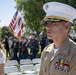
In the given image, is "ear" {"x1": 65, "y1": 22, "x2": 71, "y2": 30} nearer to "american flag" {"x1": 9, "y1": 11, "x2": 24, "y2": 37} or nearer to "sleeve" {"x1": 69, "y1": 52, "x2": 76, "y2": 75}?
"sleeve" {"x1": 69, "y1": 52, "x2": 76, "y2": 75}

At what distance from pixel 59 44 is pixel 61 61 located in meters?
0.20

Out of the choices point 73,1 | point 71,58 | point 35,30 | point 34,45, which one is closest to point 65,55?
point 71,58

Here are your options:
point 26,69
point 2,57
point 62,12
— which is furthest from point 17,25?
point 62,12

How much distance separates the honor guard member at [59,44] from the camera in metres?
2.45

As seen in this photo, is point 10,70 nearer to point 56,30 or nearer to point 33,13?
point 56,30

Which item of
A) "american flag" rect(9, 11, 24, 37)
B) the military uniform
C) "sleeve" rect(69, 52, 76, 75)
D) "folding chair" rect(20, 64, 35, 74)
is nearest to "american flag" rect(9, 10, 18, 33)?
"american flag" rect(9, 11, 24, 37)

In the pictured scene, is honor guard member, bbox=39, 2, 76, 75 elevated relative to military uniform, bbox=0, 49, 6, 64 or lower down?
elevated

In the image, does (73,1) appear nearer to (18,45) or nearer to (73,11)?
(18,45)

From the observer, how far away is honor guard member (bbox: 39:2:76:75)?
96.4 inches

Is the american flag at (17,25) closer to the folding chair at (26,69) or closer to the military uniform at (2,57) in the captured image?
the folding chair at (26,69)

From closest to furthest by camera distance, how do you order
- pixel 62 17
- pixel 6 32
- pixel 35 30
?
1. pixel 62 17
2. pixel 35 30
3. pixel 6 32

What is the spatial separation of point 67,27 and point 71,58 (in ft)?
1.16

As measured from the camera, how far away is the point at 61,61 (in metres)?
2.51

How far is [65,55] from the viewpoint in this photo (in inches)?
98.4
